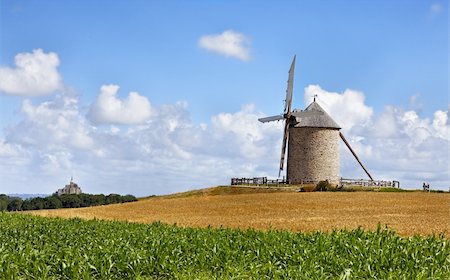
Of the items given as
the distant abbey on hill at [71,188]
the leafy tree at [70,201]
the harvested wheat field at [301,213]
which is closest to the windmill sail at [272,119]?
the harvested wheat field at [301,213]

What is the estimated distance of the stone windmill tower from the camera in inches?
2244

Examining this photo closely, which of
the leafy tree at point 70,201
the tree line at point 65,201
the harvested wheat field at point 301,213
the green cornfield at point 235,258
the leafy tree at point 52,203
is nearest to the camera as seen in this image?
the green cornfield at point 235,258

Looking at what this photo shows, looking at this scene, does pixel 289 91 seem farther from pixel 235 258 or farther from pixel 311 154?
pixel 235 258

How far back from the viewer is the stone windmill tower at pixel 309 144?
57.0m

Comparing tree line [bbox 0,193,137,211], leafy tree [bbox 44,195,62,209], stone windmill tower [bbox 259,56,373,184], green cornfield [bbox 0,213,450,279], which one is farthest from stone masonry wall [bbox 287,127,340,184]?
green cornfield [bbox 0,213,450,279]

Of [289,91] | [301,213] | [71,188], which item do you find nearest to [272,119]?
[289,91]

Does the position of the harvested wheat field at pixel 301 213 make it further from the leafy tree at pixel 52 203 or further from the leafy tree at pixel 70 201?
the leafy tree at pixel 70 201

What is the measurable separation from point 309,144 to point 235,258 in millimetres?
45051

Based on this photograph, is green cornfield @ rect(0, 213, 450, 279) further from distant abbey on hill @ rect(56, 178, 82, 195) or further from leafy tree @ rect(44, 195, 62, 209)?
distant abbey on hill @ rect(56, 178, 82, 195)

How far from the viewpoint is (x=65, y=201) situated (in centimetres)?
6419

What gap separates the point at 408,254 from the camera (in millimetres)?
13211

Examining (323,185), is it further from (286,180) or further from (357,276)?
(357,276)

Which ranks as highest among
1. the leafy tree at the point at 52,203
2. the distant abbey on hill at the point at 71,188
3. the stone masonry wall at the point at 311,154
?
the stone masonry wall at the point at 311,154

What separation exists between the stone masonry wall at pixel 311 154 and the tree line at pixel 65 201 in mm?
18524
